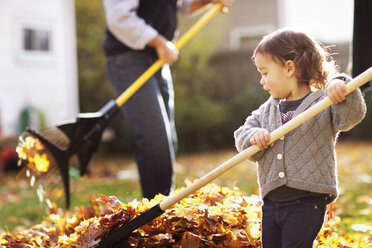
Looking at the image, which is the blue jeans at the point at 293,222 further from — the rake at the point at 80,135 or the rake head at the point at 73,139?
the rake head at the point at 73,139

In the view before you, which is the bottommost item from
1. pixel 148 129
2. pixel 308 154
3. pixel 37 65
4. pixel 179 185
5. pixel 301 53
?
pixel 179 185

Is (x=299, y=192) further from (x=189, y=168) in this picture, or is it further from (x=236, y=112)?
(x=236, y=112)

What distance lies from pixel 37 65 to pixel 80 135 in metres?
6.38

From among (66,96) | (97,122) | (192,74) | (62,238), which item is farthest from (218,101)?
(62,238)

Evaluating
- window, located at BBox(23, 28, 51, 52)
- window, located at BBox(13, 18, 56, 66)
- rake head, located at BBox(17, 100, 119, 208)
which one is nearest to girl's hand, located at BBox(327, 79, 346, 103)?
rake head, located at BBox(17, 100, 119, 208)

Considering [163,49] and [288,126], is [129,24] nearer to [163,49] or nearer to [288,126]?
[163,49]

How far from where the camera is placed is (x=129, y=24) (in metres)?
3.13

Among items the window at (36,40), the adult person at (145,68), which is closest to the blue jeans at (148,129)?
the adult person at (145,68)

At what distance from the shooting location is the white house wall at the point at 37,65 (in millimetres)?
8778

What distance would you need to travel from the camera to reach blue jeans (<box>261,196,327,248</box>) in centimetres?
192

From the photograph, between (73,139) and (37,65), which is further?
(37,65)

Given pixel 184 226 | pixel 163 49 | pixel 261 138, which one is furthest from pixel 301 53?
pixel 163 49

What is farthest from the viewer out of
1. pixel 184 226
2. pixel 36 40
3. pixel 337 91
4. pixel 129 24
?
pixel 36 40

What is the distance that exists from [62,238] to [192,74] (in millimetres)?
9616
